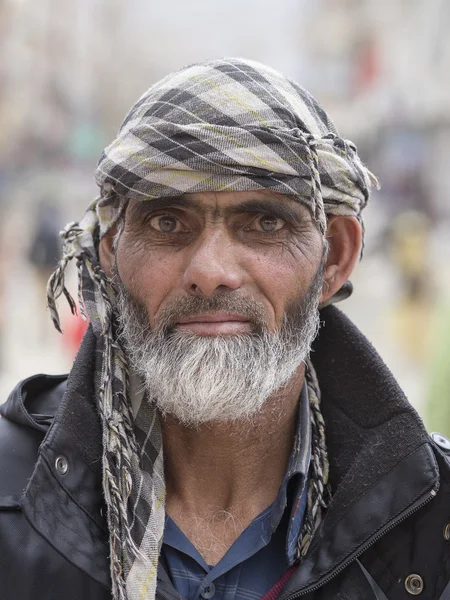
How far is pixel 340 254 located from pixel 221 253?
0.45 m

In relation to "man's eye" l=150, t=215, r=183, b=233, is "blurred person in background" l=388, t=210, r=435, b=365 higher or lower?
lower

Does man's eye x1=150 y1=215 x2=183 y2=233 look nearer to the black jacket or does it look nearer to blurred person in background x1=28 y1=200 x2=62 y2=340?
the black jacket

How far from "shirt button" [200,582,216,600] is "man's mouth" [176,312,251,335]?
0.61 meters

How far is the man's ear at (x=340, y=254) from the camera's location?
2451 mm

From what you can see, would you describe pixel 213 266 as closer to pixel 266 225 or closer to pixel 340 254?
pixel 266 225

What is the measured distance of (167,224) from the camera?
2258 millimetres

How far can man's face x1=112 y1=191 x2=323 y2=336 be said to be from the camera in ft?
7.12

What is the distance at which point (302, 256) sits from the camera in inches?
90.0

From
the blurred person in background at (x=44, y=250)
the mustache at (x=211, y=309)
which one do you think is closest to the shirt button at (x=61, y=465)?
the mustache at (x=211, y=309)

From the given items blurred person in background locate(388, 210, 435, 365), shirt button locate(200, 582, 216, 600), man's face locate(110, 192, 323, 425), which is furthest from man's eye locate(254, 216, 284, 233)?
blurred person in background locate(388, 210, 435, 365)

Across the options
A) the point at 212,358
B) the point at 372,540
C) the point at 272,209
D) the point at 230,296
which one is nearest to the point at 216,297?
the point at 230,296

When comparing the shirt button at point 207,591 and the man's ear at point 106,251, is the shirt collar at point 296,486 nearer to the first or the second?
the shirt button at point 207,591

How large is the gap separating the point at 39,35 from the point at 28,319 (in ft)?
96.2

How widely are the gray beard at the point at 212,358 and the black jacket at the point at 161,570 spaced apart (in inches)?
6.6
